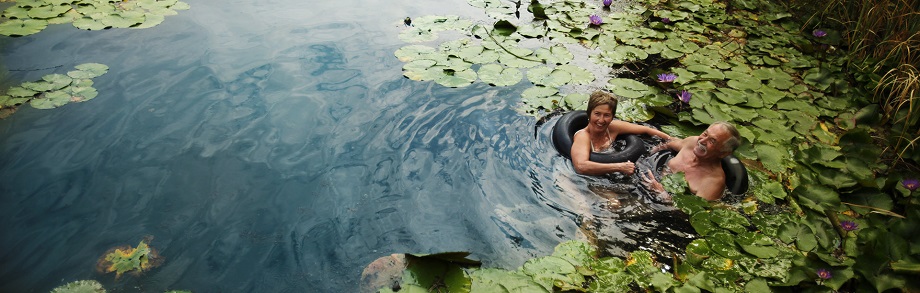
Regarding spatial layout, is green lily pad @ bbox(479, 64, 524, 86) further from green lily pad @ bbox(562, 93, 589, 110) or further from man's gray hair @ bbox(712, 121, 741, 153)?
man's gray hair @ bbox(712, 121, 741, 153)

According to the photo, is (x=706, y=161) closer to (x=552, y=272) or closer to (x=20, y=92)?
(x=552, y=272)

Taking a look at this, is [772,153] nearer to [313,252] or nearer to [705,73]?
[705,73]

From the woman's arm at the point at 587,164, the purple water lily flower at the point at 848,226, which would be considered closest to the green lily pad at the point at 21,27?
the woman's arm at the point at 587,164

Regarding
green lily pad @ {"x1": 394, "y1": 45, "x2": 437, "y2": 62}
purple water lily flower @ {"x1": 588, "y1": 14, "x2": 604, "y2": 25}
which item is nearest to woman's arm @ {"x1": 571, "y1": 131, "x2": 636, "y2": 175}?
green lily pad @ {"x1": 394, "y1": 45, "x2": 437, "y2": 62}

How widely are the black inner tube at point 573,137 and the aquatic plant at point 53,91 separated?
3.72m

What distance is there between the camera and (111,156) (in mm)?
3727

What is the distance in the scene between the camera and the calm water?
3023mm

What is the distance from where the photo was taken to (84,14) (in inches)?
218

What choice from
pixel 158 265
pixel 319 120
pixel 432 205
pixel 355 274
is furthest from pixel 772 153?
pixel 158 265

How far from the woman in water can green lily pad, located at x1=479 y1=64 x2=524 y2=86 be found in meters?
1.03

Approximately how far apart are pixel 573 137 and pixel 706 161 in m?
0.90

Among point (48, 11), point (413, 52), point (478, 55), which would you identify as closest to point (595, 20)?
point (478, 55)

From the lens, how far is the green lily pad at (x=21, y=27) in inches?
198

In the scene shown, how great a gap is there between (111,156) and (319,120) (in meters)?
1.44
